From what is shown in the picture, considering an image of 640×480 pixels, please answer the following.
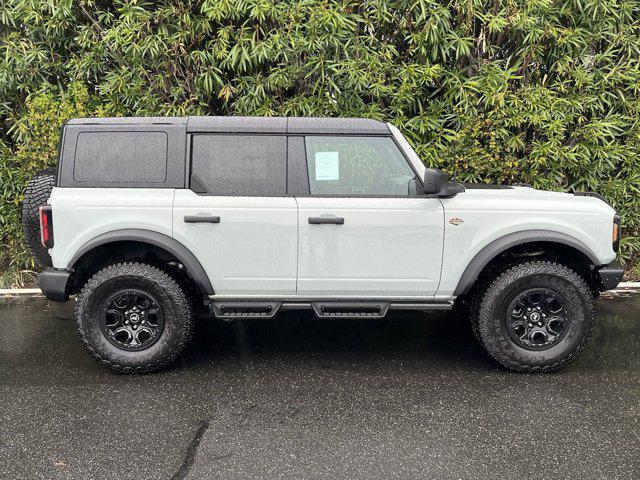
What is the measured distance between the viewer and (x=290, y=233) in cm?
392

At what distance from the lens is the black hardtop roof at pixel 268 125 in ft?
13.1

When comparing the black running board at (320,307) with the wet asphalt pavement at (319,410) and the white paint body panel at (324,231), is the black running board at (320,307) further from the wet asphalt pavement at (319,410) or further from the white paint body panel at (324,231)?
the wet asphalt pavement at (319,410)

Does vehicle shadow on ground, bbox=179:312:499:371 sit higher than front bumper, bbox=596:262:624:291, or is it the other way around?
front bumper, bbox=596:262:624:291

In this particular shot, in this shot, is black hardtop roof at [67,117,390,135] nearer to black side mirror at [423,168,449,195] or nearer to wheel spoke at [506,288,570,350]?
black side mirror at [423,168,449,195]

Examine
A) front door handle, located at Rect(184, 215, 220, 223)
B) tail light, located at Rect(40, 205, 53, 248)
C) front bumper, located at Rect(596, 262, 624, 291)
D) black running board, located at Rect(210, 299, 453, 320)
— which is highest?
front door handle, located at Rect(184, 215, 220, 223)

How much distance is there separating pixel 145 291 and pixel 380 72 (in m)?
3.36

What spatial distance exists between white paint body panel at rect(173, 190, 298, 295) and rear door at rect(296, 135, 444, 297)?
10 centimetres

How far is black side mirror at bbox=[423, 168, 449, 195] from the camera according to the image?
12.4 ft

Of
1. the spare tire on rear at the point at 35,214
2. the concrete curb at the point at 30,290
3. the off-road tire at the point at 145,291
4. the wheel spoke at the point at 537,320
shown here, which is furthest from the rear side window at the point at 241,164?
the concrete curb at the point at 30,290

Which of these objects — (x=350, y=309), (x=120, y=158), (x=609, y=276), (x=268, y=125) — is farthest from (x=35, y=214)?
(x=609, y=276)

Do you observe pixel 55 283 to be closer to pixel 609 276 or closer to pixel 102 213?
pixel 102 213

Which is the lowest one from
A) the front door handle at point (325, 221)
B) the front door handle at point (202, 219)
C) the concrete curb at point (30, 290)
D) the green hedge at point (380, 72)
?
the concrete curb at point (30, 290)

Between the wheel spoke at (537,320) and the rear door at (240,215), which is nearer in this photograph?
the rear door at (240,215)

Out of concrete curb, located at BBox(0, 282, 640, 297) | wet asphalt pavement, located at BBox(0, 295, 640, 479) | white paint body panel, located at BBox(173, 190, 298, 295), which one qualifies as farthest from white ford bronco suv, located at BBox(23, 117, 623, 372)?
concrete curb, located at BBox(0, 282, 640, 297)
